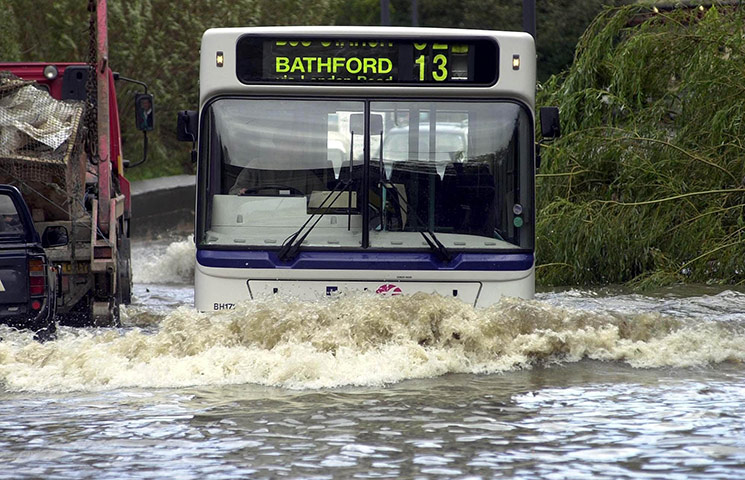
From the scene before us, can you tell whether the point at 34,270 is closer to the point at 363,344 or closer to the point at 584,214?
the point at 363,344

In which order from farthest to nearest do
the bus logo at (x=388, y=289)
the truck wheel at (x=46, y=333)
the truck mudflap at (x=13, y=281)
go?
1. the truck wheel at (x=46, y=333)
2. the truck mudflap at (x=13, y=281)
3. the bus logo at (x=388, y=289)

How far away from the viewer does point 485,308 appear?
12156 millimetres

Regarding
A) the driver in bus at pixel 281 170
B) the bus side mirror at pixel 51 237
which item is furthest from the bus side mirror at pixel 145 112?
the driver in bus at pixel 281 170

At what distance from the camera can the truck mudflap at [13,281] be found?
13.4 meters

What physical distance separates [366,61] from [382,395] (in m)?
3.02

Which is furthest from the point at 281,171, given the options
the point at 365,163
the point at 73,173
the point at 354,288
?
the point at 73,173

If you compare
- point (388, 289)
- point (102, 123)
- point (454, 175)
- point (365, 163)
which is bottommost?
point (388, 289)

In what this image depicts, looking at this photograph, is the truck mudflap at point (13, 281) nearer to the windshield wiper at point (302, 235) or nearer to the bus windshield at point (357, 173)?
the bus windshield at point (357, 173)

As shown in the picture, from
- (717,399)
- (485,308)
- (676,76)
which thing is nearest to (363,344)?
(485,308)

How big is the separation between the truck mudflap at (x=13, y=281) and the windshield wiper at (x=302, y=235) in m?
2.79

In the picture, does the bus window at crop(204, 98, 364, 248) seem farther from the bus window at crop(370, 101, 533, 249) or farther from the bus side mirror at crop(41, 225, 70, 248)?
the bus side mirror at crop(41, 225, 70, 248)

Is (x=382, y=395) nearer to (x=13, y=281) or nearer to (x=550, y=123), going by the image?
(x=550, y=123)

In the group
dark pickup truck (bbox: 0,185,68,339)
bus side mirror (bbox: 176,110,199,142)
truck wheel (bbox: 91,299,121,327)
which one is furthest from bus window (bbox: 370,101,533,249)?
truck wheel (bbox: 91,299,121,327)

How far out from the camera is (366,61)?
12234mm
